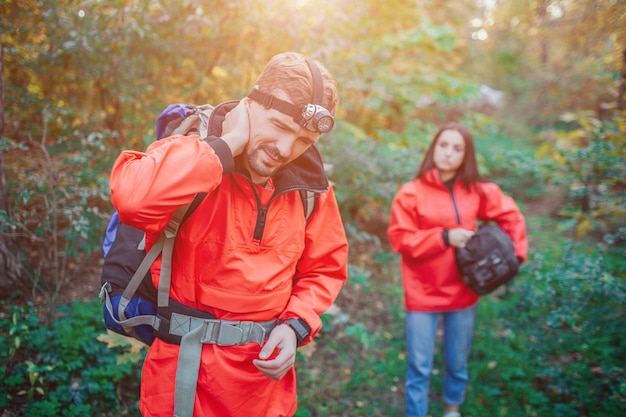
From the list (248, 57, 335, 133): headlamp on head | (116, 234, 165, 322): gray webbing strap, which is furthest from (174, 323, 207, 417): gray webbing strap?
(248, 57, 335, 133): headlamp on head

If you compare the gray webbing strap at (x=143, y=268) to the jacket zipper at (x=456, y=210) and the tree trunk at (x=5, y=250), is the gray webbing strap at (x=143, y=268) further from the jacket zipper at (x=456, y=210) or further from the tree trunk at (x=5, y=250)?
the jacket zipper at (x=456, y=210)

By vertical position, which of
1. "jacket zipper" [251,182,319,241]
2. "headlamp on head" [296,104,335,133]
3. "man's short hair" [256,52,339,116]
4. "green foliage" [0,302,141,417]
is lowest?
"green foliage" [0,302,141,417]

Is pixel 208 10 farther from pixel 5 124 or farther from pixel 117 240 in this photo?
pixel 117 240

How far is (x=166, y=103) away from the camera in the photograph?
3818 mm

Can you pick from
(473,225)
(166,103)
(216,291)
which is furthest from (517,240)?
(166,103)

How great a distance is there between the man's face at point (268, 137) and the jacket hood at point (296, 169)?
0.26ft

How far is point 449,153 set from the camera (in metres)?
3.08

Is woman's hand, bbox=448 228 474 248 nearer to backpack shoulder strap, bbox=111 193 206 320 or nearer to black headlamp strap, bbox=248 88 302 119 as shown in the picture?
black headlamp strap, bbox=248 88 302 119

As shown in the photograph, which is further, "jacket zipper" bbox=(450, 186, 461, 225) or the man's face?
"jacket zipper" bbox=(450, 186, 461, 225)

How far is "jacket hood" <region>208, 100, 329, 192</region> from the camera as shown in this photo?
5.13 feet

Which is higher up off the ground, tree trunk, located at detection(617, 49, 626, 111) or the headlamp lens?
tree trunk, located at detection(617, 49, 626, 111)

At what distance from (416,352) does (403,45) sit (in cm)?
508

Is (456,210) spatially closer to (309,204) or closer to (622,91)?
(309,204)

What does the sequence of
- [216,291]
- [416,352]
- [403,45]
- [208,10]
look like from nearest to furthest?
[216,291] → [416,352] → [208,10] → [403,45]
